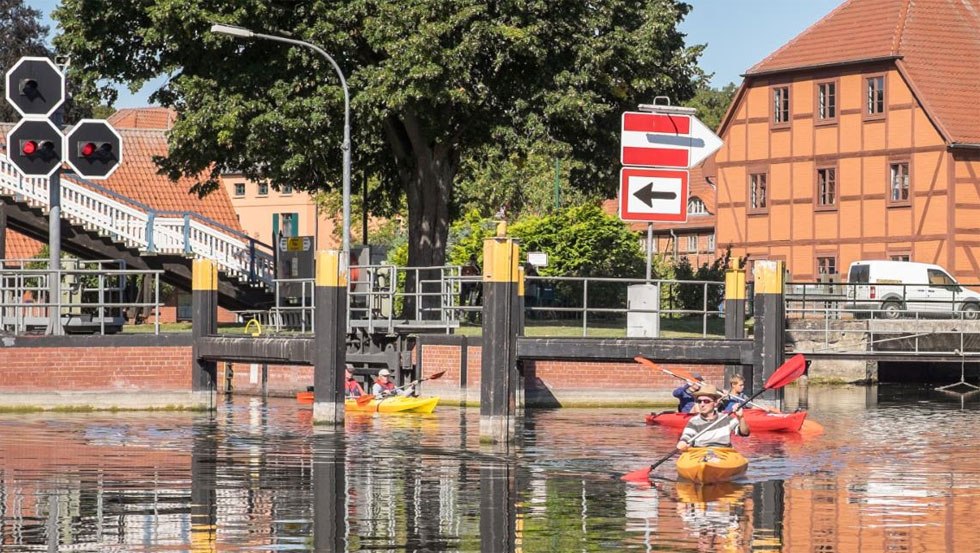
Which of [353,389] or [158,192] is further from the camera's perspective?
[158,192]

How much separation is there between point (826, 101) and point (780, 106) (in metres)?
2.06

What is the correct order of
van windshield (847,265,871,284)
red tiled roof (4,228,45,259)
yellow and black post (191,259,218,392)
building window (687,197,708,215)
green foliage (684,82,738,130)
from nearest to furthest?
1. yellow and black post (191,259,218,392)
2. van windshield (847,265,871,284)
3. red tiled roof (4,228,45,259)
4. building window (687,197,708,215)
5. green foliage (684,82,738,130)

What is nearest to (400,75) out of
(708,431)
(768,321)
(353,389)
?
(353,389)

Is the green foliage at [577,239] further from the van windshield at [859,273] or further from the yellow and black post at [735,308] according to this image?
the yellow and black post at [735,308]

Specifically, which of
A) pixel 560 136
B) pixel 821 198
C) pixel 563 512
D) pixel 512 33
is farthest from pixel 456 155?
pixel 563 512

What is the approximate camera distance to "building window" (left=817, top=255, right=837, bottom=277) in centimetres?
6319

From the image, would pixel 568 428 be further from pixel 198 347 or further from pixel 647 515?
pixel 647 515

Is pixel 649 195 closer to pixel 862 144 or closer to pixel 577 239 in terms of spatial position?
pixel 577 239

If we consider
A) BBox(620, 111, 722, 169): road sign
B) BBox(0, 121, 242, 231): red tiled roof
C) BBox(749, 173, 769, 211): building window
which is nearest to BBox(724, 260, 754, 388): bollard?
BBox(620, 111, 722, 169): road sign

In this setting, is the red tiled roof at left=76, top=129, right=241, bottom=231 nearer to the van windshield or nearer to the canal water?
the van windshield

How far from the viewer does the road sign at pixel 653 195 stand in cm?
2650

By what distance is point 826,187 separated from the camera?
63969mm

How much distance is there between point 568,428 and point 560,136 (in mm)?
14864

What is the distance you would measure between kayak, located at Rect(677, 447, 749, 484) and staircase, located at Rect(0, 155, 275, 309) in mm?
25279
